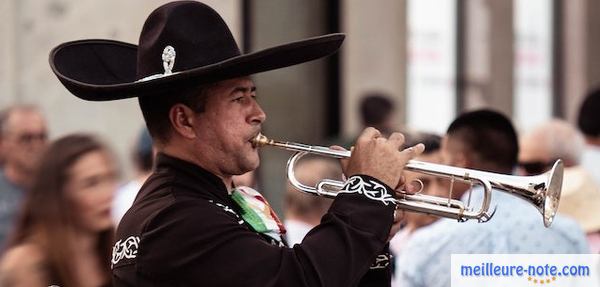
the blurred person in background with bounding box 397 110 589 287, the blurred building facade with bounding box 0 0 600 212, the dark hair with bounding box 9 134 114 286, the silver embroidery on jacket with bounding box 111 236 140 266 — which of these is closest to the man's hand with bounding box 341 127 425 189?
the silver embroidery on jacket with bounding box 111 236 140 266

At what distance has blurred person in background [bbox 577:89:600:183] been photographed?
279 inches

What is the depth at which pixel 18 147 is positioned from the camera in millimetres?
6777

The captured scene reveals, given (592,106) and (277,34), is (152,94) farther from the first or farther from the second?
(277,34)

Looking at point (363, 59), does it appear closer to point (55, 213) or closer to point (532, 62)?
point (532, 62)

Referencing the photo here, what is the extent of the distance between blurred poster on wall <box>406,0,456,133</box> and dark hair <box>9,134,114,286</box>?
643cm

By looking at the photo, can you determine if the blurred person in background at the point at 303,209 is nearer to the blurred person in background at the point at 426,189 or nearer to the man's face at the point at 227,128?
the blurred person in background at the point at 426,189

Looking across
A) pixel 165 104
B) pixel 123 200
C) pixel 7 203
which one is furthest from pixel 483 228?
pixel 7 203

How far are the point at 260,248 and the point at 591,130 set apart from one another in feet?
15.0

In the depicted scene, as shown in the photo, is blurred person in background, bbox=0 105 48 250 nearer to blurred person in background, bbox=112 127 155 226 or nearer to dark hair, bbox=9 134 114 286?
blurred person in background, bbox=112 127 155 226

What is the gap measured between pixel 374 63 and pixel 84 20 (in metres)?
3.02

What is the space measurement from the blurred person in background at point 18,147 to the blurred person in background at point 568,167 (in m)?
2.48

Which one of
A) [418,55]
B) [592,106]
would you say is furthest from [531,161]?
[418,55]

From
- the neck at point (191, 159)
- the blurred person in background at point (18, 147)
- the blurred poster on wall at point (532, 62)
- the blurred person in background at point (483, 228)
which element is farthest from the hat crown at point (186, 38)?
the blurred poster on wall at point (532, 62)

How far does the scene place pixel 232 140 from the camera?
3373 millimetres
